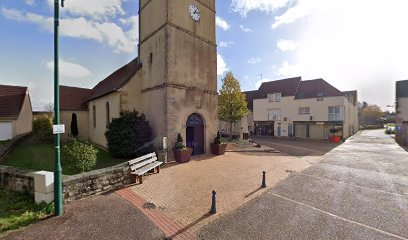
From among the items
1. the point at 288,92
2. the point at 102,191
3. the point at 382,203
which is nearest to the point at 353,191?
the point at 382,203

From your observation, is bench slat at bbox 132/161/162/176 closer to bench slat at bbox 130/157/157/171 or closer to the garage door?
bench slat at bbox 130/157/157/171

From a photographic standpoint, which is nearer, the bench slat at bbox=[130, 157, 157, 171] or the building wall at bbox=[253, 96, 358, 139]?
the bench slat at bbox=[130, 157, 157, 171]

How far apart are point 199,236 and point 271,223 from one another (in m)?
2.03

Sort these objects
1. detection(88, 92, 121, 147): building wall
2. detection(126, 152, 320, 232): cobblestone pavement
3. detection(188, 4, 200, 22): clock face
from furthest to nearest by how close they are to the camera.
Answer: detection(88, 92, 121, 147): building wall → detection(188, 4, 200, 22): clock face → detection(126, 152, 320, 232): cobblestone pavement

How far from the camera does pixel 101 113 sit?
18.6m

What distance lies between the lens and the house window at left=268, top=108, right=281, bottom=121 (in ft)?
115

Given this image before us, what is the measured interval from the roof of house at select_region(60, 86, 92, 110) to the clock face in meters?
17.0

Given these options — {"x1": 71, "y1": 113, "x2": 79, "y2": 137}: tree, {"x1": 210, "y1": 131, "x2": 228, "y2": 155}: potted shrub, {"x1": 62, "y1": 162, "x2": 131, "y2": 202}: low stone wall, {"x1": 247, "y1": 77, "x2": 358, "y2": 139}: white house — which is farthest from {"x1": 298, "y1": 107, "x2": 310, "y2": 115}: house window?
{"x1": 71, "y1": 113, "x2": 79, "y2": 137}: tree

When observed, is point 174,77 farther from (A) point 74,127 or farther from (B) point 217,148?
(A) point 74,127

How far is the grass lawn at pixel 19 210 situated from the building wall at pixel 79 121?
58.4ft

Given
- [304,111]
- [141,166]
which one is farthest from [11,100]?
[304,111]

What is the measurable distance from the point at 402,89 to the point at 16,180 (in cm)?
4223

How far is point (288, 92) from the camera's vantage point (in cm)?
3428

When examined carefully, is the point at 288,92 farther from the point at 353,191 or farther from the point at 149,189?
the point at 149,189
